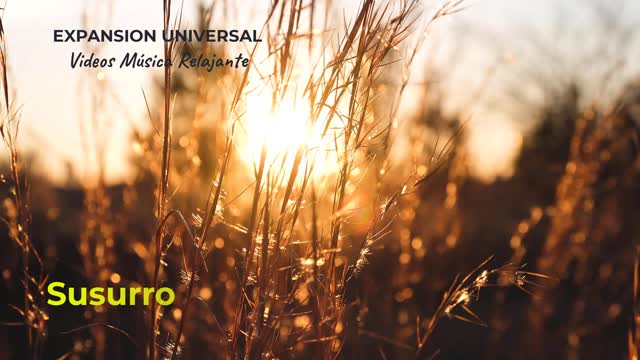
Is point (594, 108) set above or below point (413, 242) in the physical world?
above

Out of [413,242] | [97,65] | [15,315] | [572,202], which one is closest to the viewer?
[97,65]

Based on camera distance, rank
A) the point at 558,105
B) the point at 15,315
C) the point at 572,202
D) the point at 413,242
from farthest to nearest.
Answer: the point at 558,105 < the point at 15,315 < the point at 572,202 < the point at 413,242

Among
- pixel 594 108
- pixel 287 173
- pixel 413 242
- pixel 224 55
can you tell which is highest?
pixel 224 55

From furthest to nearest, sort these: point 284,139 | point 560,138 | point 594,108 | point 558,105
A: point 558,105 → point 560,138 → point 594,108 → point 284,139

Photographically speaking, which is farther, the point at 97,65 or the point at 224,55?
the point at 97,65

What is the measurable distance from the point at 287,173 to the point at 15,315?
3.26 metres

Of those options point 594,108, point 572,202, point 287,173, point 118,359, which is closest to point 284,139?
point 287,173

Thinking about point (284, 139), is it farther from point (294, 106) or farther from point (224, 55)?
point (224, 55)

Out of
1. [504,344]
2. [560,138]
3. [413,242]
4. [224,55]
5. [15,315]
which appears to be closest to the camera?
[224,55]

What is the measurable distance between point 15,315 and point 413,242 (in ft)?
8.18

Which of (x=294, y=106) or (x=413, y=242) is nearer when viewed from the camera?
(x=294, y=106)

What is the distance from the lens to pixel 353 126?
3.71 feet

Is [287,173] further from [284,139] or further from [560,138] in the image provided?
[560,138]

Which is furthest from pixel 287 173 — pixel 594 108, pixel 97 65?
pixel 594 108
